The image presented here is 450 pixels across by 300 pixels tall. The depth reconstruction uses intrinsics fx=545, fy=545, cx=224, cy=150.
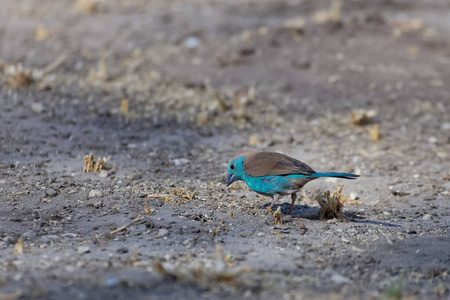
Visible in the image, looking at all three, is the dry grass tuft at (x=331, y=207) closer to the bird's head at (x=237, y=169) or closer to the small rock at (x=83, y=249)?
the bird's head at (x=237, y=169)

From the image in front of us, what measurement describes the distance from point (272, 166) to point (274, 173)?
0.07 metres

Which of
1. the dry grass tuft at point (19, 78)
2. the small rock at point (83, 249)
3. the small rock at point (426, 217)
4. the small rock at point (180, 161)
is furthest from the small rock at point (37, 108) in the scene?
the small rock at point (426, 217)

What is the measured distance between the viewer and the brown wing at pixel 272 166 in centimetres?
411

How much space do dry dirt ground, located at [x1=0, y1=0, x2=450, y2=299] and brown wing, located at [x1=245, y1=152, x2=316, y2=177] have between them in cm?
37

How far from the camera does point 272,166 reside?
4.18m

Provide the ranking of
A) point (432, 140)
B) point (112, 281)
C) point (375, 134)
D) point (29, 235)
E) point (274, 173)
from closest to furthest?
1. point (112, 281)
2. point (29, 235)
3. point (274, 173)
4. point (375, 134)
5. point (432, 140)

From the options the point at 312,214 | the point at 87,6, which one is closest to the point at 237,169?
the point at 312,214

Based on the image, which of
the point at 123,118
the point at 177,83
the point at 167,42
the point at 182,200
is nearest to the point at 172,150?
the point at 123,118

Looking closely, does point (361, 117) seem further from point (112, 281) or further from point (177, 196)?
point (112, 281)

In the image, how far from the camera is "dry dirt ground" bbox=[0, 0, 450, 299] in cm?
317

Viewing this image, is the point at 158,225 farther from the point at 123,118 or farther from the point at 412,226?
the point at 123,118

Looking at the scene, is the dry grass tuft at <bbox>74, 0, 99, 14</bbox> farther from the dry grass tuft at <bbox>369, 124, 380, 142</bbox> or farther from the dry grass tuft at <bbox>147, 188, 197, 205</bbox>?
the dry grass tuft at <bbox>147, 188, 197, 205</bbox>

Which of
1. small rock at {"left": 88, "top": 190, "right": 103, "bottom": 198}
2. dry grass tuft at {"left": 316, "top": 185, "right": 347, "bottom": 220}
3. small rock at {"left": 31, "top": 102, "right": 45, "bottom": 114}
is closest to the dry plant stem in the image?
small rock at {"left": 88, "top": 190, "right": 103, "bottom": 198}

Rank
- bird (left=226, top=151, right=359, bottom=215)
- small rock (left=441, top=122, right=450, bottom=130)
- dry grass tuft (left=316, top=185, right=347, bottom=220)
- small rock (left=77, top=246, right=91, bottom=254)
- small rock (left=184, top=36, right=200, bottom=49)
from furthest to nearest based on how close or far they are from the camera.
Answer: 1. small rock (left=184, top=36, right=200, bottom=49)
2. small rock (left=441, top=122, right=450, bottom=130)
3. dry grass tuft (left=316, top=185, right=347, bottom=220)
4. bird (left=226, top=151, right=359, bottom=215)
5. small rock (left=77, top=246, right=91, bottom=254)
